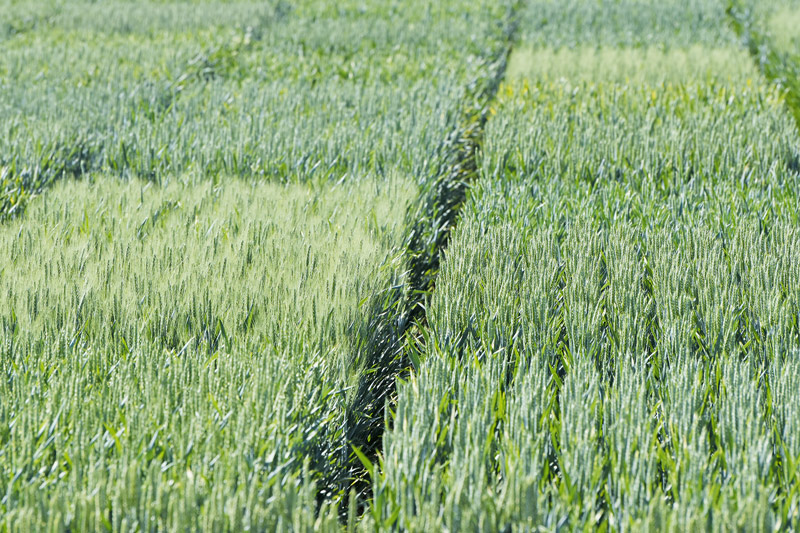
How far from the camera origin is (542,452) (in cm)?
150

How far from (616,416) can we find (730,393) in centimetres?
28

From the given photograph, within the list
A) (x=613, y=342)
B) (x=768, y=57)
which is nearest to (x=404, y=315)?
(x=613, y=342)

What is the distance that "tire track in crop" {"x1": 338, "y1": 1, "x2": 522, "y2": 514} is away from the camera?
6.28ft

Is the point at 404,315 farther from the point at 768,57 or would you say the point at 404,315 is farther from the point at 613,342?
the point at 768,57

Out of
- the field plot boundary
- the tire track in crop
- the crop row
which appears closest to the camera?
the crop row

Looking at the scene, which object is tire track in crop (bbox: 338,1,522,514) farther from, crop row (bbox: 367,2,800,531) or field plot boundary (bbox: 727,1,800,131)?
field plot boundary (bbox: 727,1,800,131)

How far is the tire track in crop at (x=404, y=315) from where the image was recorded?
1.91m

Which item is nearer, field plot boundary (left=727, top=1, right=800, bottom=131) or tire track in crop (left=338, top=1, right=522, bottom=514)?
tire track in crop (left=338, top=1, right=522, bottom=514)

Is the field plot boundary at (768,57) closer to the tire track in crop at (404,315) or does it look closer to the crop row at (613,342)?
the crop row at (613,342)

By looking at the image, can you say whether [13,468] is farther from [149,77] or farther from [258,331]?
[149,77]

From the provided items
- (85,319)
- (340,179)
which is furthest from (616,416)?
(340,179)

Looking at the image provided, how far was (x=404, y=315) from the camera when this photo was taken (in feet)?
8.20

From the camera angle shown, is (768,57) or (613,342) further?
(768,57)

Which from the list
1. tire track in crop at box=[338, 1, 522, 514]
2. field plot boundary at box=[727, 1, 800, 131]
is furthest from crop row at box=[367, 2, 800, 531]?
field plot boundary at box=[727, 1, 800, 131]
